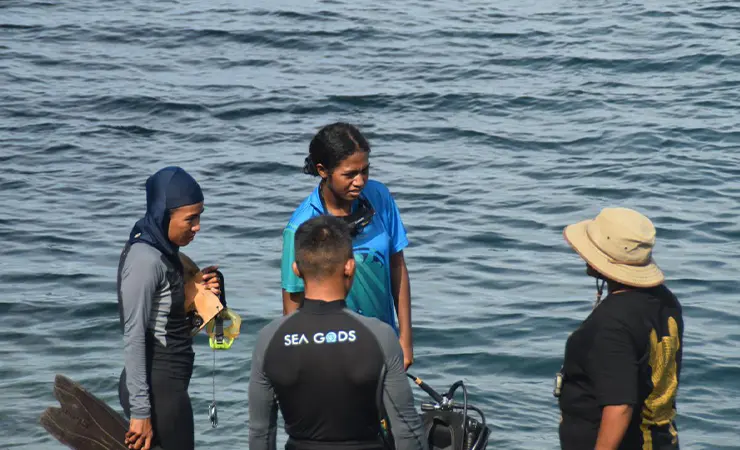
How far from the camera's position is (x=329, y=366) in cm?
420

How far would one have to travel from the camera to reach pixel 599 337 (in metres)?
4.55

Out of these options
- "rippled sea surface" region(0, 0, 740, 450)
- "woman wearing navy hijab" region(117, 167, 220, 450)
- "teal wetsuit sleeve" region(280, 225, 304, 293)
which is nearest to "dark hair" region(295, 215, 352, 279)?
"teal wetsuit sleeve" region(280, 225, 304, 293)

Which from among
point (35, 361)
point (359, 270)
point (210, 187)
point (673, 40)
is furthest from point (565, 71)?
point (359, 270)

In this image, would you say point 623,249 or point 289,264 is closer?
point 623,249

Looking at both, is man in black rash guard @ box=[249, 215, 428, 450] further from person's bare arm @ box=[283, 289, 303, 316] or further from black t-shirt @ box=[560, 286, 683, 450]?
person's bare arm @ box=[283, 289, 303, 316]

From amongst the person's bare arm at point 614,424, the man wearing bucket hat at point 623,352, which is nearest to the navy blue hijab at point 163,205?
the man wearing bucket hat at point 623,352

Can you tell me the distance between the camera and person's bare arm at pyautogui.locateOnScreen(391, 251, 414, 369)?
5.75m

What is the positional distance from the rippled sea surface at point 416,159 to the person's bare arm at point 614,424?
346cm

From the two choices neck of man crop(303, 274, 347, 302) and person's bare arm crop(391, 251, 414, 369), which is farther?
person's bare arm crop(391, 251, 414, 369)

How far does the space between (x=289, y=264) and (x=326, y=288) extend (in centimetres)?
108

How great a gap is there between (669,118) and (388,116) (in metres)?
3.73

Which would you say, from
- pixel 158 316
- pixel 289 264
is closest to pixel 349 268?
pixel 289 264

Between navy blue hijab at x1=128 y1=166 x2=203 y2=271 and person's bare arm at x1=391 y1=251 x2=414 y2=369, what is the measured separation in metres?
1.04

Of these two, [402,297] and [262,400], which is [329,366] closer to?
[262,400]
